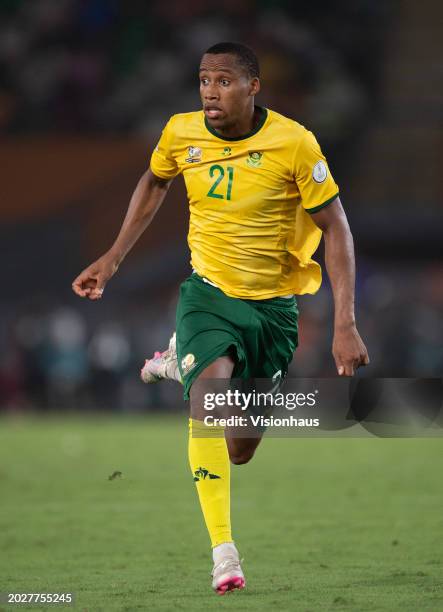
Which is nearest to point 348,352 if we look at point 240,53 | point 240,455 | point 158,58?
point 240,455

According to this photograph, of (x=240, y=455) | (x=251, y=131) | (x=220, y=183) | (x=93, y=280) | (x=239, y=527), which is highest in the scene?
(x=251, y=131)

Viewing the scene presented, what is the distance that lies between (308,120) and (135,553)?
43.3 feet

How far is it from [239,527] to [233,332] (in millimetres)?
2223

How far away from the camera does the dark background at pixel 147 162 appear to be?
59.3ft

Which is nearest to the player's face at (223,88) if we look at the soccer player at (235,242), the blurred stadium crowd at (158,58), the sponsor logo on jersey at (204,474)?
the soccer player at (235,242)

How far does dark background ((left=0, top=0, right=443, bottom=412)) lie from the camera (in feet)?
59.3

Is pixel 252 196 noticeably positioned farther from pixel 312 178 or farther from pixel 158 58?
pixel 158 58

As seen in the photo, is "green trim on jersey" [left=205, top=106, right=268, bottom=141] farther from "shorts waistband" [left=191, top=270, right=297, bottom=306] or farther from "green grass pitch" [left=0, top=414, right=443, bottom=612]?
"green grass pitch" [left=0, top=414, right=443, bottom=612]

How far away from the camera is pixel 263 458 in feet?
39.2

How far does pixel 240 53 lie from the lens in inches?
214

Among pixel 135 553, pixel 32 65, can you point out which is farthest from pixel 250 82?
pixel 32 65

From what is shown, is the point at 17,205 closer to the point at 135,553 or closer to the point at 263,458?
the point at 263,458

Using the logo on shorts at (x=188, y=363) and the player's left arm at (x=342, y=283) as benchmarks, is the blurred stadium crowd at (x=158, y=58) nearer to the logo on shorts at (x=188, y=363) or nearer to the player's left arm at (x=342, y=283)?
the player's left arm at (x=342, y=283)

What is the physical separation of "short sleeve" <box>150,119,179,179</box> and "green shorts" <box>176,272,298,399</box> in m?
0.50
